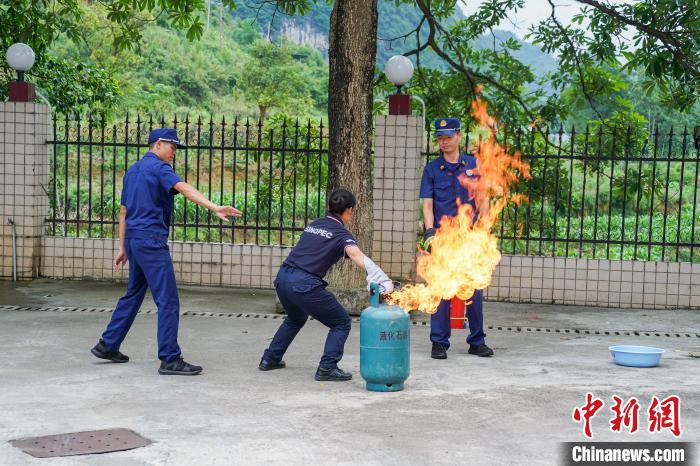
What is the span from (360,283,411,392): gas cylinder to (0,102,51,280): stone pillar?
7439 mm

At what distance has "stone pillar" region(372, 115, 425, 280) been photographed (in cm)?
1179

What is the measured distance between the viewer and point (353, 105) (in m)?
10.8

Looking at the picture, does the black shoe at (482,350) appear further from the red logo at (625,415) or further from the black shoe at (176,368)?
the black shoe at (176,368)

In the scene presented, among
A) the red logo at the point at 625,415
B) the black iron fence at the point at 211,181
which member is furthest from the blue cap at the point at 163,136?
the black iron fence at the point at 211,181

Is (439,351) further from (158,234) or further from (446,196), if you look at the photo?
(158,234)

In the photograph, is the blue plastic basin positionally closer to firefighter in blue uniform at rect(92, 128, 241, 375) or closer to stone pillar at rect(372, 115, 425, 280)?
firefighter in blue uniform at rect(92, 128, 241, 375)

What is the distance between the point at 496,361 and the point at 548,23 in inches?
286

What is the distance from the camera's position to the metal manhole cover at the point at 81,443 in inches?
211

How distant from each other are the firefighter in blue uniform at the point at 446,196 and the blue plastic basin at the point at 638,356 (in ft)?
3.72

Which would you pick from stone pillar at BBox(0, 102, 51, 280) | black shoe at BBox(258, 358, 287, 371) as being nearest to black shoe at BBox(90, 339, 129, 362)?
black shoe at BBox(258, 358, 287, 371)

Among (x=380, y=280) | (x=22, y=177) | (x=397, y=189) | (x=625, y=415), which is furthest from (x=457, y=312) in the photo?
(x=22, y=177)

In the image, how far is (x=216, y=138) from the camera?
30.0 metres

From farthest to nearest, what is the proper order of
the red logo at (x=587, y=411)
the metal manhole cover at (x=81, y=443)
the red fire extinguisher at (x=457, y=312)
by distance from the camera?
the red fire extinguisher at (x=457, y=312) → the red logo at (x=587, y=411) → the metal manhole cover at (x=81, y=443)

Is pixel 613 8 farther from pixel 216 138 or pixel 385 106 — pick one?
pixel 216 138
